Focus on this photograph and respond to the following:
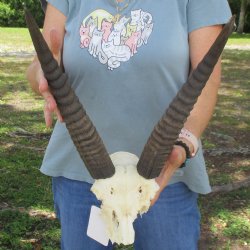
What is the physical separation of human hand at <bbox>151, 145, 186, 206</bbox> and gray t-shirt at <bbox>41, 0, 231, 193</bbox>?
0.19 meters

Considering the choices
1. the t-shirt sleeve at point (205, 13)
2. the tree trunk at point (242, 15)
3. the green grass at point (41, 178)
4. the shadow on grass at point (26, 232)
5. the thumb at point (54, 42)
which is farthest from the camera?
the tree trunk at point (242, 15)

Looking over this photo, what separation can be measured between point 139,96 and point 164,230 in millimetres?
662

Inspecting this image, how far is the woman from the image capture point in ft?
8.09

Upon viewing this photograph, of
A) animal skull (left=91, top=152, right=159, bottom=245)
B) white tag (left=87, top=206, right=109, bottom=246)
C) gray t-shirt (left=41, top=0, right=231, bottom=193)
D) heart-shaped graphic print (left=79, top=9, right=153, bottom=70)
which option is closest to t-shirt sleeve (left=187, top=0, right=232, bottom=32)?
gray t-shirt (left=41, top=0, right=231, bottom=193)

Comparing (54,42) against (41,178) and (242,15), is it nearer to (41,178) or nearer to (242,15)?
(41,178)

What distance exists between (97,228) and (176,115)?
781 millimetres

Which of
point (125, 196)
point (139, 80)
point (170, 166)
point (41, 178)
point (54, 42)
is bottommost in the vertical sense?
point (41, 178)

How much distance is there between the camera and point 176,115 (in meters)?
2.13

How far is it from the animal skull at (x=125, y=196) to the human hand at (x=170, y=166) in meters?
0.03

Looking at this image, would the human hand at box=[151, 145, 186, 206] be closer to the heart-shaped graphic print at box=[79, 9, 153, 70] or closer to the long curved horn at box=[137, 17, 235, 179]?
the long curved horn at box=[137, 17, 235, 179]

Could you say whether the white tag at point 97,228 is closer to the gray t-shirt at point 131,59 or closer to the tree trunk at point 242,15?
the gray t-shirt at point 131,59

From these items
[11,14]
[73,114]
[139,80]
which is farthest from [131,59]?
[11,14]

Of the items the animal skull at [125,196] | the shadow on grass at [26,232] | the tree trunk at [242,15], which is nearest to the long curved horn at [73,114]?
the animal skull at [125,196]

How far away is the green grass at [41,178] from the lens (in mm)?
5328
